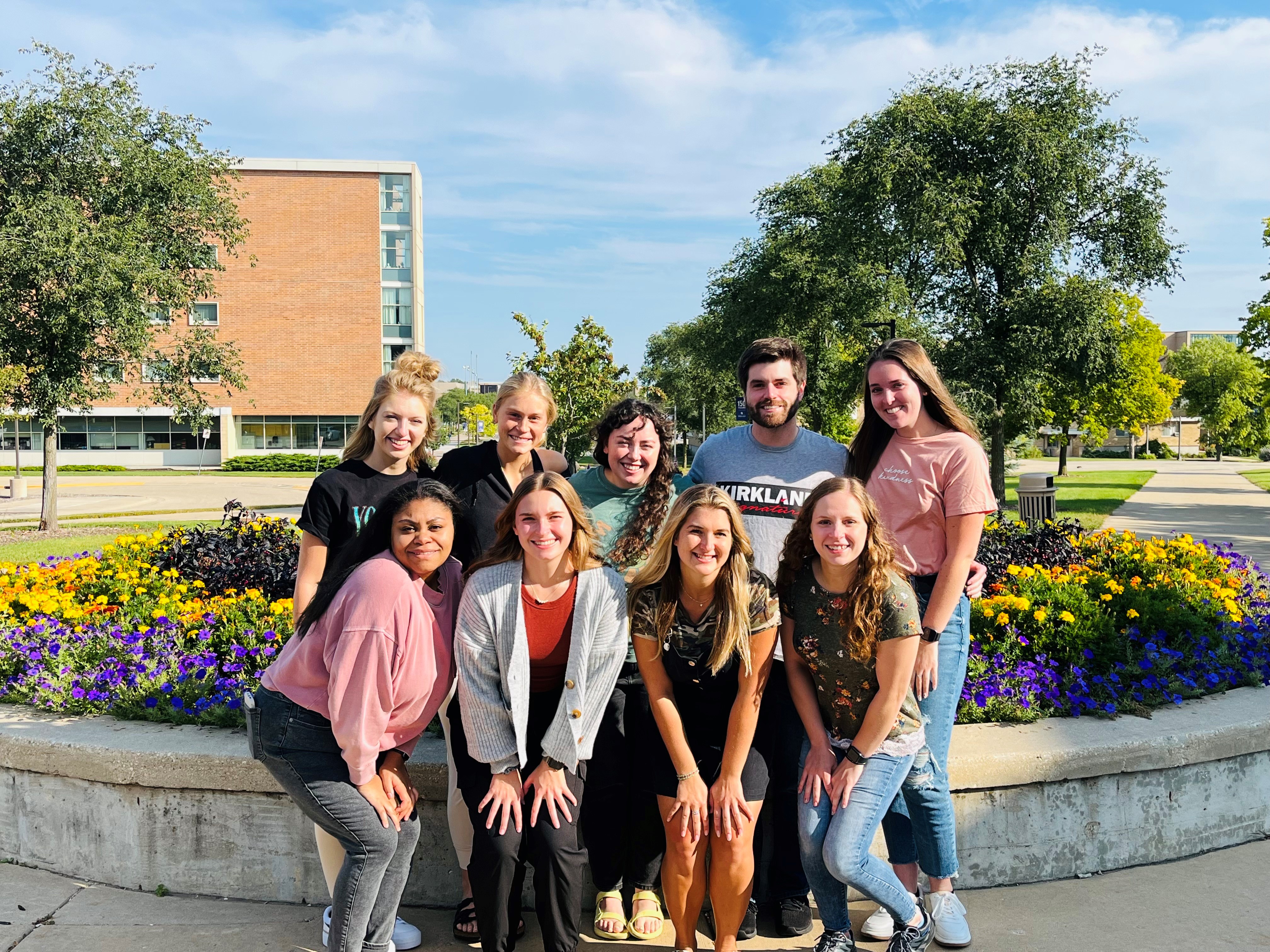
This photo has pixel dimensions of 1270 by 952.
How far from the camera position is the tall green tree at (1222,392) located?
203 ft

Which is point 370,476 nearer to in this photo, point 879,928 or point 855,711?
point 855,711

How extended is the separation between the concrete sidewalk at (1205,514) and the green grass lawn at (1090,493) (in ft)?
0.91

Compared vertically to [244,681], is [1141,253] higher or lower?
higher

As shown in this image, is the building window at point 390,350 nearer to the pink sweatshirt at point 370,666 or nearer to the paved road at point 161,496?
the paved road at point 161,496

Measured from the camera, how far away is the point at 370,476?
140 inches

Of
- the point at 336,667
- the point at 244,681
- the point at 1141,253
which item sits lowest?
the point at 244,681

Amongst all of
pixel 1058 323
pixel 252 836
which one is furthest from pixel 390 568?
pixel 1058 323

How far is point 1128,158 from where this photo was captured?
66.7 feet

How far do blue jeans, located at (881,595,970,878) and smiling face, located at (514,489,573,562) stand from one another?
1.28m

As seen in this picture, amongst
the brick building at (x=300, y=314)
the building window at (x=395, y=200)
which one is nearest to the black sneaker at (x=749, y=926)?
the brick building at (x=300, y=314)

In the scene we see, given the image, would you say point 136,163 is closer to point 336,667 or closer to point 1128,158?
point 336,667

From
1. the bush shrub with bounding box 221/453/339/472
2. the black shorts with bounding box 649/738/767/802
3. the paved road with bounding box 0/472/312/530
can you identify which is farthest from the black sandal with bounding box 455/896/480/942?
the bush shrub with bounding box 221/453/339/472

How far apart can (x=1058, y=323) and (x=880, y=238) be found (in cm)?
422

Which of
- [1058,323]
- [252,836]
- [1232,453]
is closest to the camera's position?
[252,836]
